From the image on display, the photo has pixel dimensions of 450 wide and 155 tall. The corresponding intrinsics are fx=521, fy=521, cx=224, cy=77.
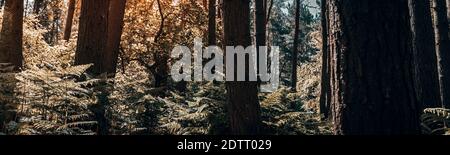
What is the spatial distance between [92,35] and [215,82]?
8.35ft

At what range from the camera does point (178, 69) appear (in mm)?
19859

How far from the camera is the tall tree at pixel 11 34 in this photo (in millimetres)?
10969

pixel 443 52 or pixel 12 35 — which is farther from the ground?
pixel 12 35

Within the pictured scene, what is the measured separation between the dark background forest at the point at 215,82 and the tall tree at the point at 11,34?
23mm

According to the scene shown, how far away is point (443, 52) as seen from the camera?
10.5 meters

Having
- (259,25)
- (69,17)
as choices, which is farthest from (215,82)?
(69,17)

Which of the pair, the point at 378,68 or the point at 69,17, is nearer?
the point at 378,68

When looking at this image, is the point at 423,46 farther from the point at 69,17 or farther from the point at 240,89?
the point at 69,17

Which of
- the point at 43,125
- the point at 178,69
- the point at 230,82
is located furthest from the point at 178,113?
the point at 178,69

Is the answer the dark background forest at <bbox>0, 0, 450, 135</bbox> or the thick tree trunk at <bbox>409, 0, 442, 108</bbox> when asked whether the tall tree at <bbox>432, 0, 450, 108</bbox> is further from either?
the thick tree trunk at <bbox>409, 0, 442, 108</bbox>

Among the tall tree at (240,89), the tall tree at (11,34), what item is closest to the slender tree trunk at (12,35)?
the tall tree at (11,34)

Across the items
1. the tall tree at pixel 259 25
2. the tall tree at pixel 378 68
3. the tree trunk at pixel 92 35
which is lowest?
the tall tree at pixel 378 68

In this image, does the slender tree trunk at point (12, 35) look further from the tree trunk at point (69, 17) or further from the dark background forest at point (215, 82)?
the tree trunk at point (69, 17)
